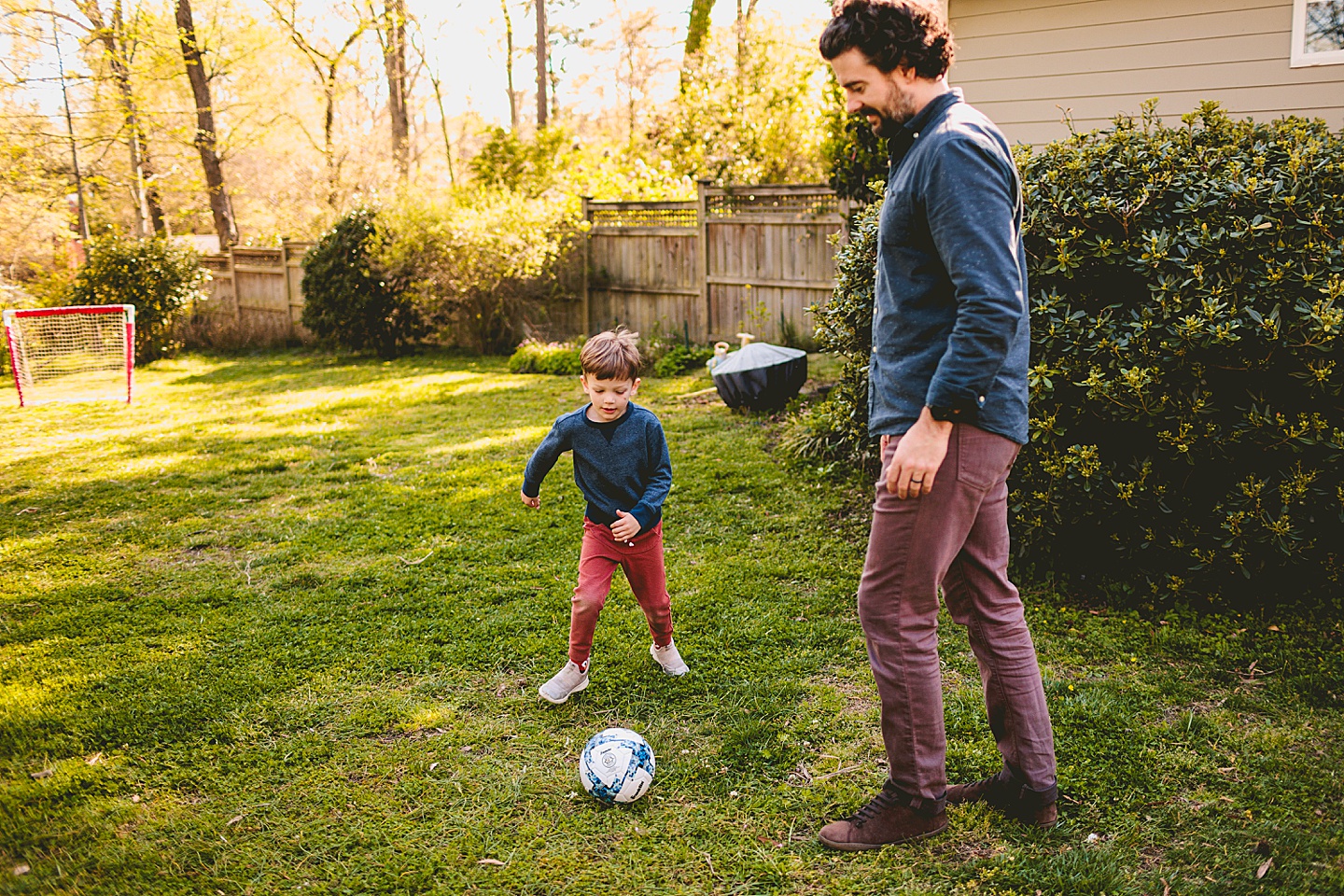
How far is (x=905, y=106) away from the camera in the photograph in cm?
216

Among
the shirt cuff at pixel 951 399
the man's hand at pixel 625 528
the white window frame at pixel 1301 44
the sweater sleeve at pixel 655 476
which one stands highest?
the white window frame at pixel 1301 44

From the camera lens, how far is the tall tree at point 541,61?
790 inches

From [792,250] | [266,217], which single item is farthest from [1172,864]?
[266,217]

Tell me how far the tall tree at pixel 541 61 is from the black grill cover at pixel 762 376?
45.3 ft

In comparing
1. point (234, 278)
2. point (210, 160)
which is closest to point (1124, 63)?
point (234, 278)

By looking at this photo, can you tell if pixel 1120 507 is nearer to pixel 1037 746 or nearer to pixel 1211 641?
pixel 1211 641

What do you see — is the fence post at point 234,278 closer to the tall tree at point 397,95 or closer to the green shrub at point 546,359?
the tall tree at point 397,95

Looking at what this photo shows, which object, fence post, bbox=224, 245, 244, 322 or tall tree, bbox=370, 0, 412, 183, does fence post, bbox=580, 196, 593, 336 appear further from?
tall tree, bbox=370, 0, 412, 183

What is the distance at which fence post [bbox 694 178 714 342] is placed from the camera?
1116cm

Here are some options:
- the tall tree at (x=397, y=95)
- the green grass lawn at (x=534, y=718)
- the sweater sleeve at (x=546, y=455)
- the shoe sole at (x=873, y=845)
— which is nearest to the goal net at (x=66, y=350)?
the green grass lawn at (x=534, y=718)

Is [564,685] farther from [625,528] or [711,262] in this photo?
[711,262]

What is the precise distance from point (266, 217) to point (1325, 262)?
26.2 m

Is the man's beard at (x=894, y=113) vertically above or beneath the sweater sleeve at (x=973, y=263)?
above

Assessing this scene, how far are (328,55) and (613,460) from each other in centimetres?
2152
